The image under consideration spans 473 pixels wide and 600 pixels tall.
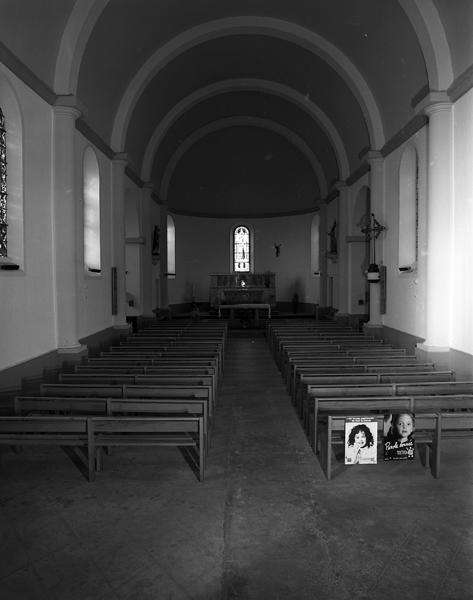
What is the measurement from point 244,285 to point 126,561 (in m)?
20.0

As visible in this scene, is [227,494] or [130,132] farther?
[130,132]

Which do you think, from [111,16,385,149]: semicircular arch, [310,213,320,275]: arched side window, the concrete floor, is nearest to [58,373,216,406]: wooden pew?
the concrete floor

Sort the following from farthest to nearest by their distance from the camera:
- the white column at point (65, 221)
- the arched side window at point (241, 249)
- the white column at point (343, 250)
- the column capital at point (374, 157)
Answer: the arched side window at point (241, 249) < the white column at point (343, 250) < the column capital at point (374, 157) < the white column at point (65, 221)

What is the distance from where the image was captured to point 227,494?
17.4 feet

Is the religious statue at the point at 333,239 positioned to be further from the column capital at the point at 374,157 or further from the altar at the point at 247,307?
the column capital at the point at 374,157

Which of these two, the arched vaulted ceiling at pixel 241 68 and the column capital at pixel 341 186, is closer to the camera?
the arched vaulted ceiling at pixel 241 68

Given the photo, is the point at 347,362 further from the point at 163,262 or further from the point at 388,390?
the point at 163,262

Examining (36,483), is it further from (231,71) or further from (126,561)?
(231,71)

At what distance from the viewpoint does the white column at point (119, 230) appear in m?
13.8

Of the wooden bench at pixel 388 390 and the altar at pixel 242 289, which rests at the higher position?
the altar at pixel 242 289

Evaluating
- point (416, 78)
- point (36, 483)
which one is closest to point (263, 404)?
point (36, 483)

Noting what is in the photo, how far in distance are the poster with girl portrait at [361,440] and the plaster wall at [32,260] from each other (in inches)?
203

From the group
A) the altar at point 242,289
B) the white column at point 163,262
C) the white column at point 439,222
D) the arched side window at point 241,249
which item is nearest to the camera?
the white column at point 439,222

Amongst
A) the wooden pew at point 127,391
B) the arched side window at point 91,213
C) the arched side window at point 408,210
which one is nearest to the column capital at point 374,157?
the arched side window at point 408,210
